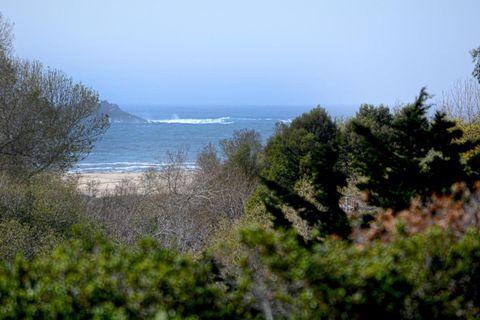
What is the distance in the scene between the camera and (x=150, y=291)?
15.1 feet

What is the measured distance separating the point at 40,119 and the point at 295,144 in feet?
35.0

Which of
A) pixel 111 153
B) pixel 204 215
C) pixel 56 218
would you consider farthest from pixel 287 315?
pixel 111 153

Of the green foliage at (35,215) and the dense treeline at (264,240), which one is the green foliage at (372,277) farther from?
the green foliage at (35,215)

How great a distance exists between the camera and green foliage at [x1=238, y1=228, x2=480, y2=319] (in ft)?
15.7

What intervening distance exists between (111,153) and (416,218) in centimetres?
5623

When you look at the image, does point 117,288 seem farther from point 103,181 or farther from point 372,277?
point 103,181

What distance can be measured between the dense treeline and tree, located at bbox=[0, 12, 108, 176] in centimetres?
4

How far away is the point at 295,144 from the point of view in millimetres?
24391

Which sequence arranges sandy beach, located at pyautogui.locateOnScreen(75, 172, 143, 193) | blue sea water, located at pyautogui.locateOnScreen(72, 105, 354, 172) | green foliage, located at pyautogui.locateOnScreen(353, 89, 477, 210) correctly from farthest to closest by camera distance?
blue sea water, located at pyautogui.locateOnScreen(72, 105, 354, 172), sandy beach, located at pyautogui.locateOnScreen(75, 172, 143, 193), green foliage, located at pyautogui.locateOnScreen(353, 89, 477, 210)

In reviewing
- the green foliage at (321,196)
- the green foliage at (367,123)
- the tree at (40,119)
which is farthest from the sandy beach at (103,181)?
the green foliage at (321,196)

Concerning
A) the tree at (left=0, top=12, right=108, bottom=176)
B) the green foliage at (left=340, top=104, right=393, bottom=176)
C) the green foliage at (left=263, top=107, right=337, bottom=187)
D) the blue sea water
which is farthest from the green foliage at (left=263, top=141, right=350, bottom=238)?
the blue sea water

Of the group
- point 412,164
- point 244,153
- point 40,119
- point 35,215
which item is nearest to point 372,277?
point 412,164

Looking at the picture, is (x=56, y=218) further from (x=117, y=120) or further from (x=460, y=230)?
(x=117, y=120)

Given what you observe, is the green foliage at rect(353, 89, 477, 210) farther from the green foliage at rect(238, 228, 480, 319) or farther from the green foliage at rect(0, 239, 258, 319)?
the green foliage at rect(0, 239, 258, 319)
